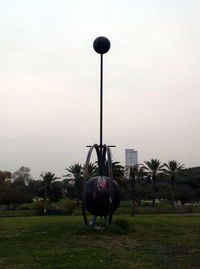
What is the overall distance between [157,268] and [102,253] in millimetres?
3006

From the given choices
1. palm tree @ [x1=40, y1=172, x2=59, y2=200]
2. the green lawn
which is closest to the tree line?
palm tree @ [x1=40, y1=172, x2=59, y2=200]

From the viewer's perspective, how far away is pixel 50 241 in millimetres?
16812

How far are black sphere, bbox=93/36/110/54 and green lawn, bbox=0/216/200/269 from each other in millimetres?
7843

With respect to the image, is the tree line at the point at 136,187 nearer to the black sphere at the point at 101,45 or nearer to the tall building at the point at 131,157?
the tall building at the point at 131,157

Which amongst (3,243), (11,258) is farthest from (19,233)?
(11,258)

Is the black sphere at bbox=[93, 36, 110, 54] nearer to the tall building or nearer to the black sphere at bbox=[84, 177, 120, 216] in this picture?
the black sphere at bbox=[84, 177, 120, 216]

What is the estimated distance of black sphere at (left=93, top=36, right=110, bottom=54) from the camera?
1716 centimetres

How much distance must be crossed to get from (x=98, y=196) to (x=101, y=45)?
20.5 feet

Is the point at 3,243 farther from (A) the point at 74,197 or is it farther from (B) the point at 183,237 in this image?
(A) the point at 74,197

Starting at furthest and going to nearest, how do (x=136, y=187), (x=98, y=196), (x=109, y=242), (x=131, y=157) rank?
(x=136, y=187)
(x=131, y=157)
(x=109, y=242)
(x=98, y=196)

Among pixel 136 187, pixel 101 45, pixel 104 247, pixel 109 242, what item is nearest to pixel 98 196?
pixel 104 247

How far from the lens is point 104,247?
15.0 metres

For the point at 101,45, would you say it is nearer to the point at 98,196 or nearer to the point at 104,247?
the point at 98,196

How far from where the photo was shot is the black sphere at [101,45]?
17.2 metres
